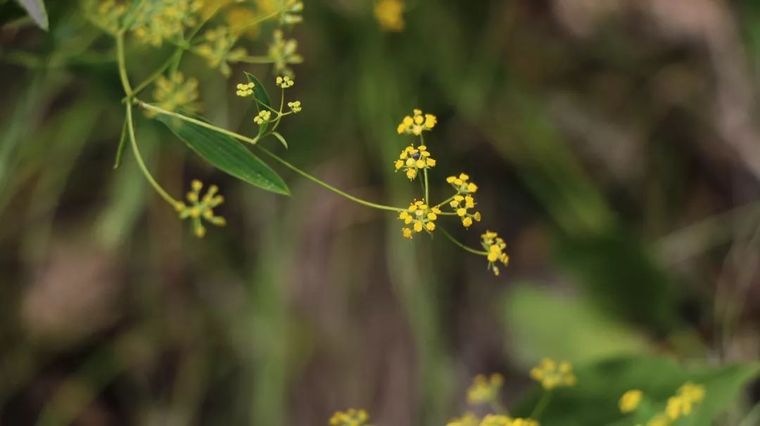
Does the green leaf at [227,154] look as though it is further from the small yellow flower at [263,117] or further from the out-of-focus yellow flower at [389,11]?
the out-of-focus yellow flower at [389,11]

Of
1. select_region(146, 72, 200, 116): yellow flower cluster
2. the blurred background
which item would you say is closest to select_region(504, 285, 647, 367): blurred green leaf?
the blurred background

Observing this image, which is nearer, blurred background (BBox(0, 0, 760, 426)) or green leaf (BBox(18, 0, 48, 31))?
green leaf (BBox(18, 0, 48, 31))

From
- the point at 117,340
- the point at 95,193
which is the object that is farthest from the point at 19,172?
the point at 117,340

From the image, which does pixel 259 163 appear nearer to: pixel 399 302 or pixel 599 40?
pixel 399 302

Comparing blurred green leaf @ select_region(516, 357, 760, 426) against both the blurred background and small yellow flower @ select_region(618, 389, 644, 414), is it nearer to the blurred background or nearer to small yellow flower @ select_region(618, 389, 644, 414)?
small yellow flower @ select_region(618, 389, 644, 414)

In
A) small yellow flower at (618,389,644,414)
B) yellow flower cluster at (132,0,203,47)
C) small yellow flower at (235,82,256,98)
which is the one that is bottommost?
small yellow flower at (618,389,644,414)

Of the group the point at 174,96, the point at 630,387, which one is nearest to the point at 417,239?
the point at 630,387

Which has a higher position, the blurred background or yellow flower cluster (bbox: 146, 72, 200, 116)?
the blurred background

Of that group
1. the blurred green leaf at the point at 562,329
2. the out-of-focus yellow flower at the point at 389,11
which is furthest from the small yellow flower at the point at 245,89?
the blurred green leaf at the point at 562,329

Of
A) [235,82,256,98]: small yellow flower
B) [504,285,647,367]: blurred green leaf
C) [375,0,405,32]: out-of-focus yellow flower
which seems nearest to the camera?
[235,82,256,98]: small yellow flower
